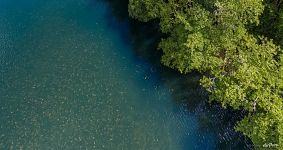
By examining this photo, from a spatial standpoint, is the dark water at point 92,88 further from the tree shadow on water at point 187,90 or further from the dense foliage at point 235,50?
the dense foliage at point 235,50

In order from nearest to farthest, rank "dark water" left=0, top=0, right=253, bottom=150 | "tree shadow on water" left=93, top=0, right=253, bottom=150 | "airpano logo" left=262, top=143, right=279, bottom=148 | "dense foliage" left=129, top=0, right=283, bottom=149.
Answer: "airpano logo" left=262, top=143, right=279, bottom=148 < "dense foliage" left=129, top=0, right=283, bottom=149 < "dark water" left=0, top=0, right=253, bottom=150 < "tree shadow on water" left=93, top=0, right=253, bottom=150

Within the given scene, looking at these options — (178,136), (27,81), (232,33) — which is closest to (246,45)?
(232,33)

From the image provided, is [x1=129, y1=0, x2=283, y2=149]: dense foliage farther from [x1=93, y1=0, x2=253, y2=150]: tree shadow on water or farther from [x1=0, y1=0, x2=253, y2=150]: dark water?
[x1=0, y1=0, x2=253, y2=150]: dark water

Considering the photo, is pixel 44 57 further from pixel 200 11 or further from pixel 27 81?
pixel 200 11

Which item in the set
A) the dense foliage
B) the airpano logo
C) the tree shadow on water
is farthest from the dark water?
the airpano logo

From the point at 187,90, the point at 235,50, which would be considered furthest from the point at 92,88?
the point at 235,50

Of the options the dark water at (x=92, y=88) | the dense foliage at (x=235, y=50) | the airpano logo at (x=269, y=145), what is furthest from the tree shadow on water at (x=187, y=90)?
the airpano logo at (x=269, y=145)

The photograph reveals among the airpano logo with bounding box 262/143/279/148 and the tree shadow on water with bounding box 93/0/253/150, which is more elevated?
the airpano logo with bounding box 262/143/279/148
